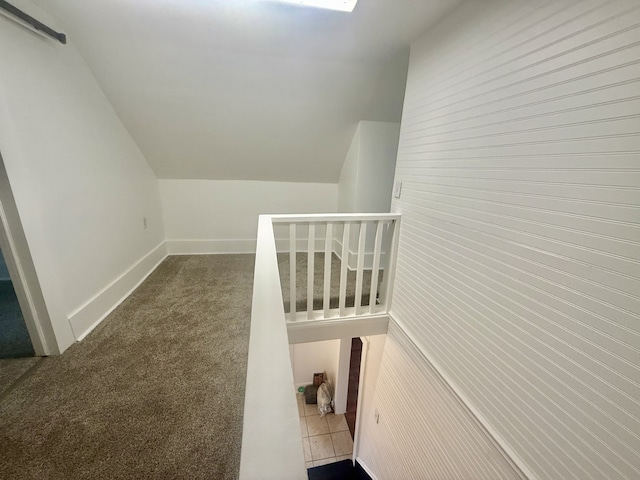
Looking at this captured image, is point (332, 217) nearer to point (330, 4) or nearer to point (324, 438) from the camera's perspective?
point (330, 4)

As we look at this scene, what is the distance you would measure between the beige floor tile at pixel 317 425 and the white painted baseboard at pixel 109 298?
3265mm

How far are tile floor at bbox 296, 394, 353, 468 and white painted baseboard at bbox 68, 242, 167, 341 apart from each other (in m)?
2.52

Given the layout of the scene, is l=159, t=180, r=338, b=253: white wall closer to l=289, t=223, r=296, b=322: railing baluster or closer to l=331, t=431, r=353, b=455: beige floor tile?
l=289, t=223, r=296, b=322: railing baluster

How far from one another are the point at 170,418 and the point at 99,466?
254 mm

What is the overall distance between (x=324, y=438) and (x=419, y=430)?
254 centimetres

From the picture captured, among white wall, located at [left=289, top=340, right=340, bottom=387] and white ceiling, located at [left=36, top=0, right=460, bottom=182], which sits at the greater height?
white ceiling, located at [left=36, top=0, right=460, bottom=182]

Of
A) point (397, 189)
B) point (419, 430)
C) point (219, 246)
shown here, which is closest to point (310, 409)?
point (419, 430)

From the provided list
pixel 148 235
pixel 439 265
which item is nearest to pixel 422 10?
pixel 439 265

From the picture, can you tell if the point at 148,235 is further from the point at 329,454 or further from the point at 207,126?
the point at 329,454

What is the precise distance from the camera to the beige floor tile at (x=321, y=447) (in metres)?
3.41

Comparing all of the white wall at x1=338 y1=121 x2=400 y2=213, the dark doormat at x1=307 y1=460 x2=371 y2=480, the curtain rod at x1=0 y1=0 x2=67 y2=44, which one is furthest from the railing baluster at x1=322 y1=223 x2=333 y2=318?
the dark doormat at x1=307 y1=460 x2=371 y2=480

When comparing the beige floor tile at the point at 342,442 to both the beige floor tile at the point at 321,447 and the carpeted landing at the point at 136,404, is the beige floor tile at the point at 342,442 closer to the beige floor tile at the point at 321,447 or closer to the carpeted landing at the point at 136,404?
the beige floor tile at the point at 321,447

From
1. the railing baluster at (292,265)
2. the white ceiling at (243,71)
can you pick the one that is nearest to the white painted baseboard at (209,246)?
the white ceiling at (243,71)

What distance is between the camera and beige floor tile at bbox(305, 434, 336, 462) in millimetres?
3414
